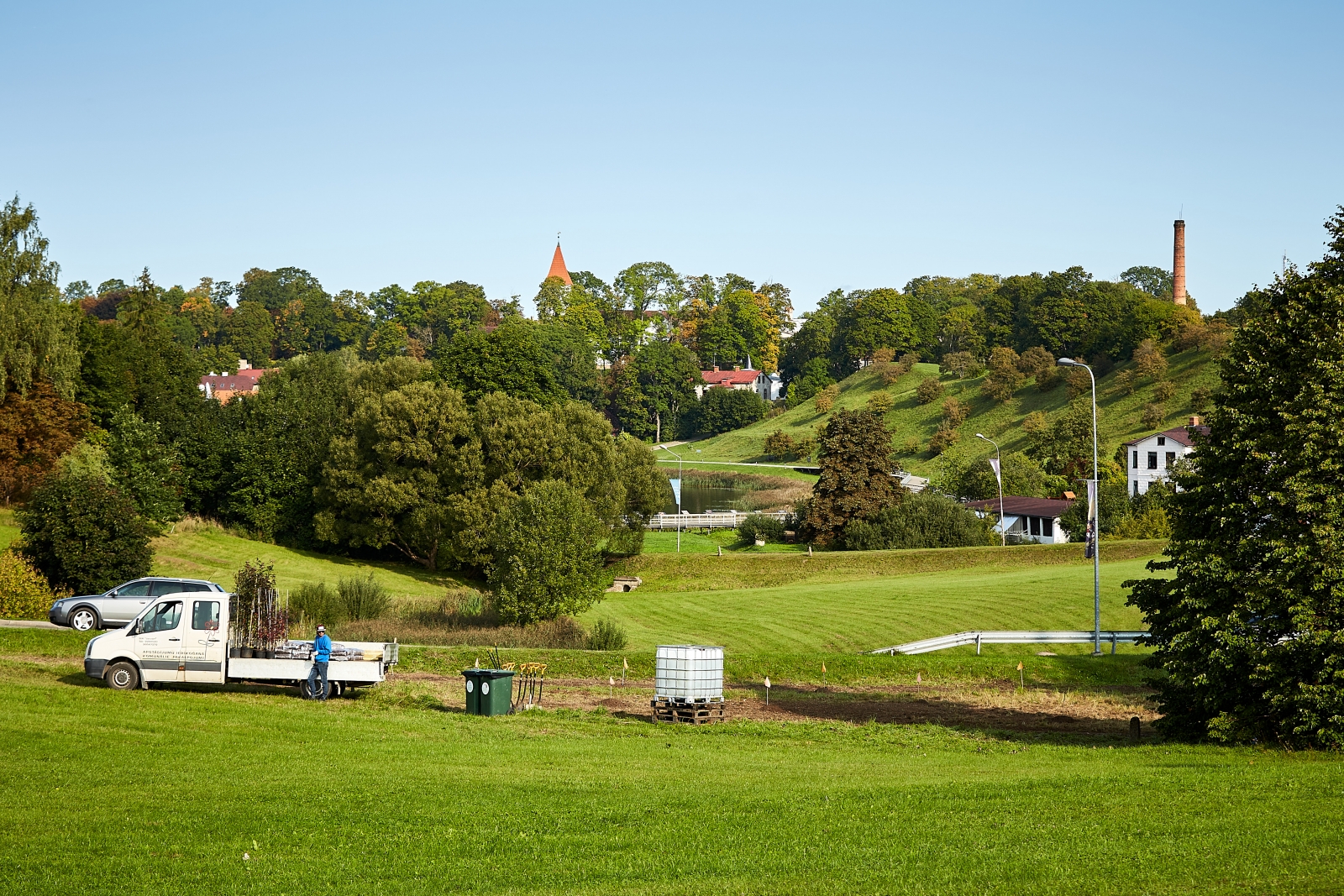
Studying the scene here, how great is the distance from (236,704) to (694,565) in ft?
98.7

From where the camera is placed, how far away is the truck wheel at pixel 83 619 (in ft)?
90.9

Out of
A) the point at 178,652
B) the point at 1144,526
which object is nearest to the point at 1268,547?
the point at 178,652

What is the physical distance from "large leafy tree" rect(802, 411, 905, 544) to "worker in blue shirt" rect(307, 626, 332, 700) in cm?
4212

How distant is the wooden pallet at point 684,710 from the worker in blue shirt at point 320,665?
6.11m

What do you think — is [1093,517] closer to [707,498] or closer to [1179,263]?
[707,498]

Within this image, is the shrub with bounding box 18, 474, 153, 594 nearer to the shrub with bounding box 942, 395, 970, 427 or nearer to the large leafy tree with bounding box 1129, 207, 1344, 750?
the large leafy tree with bounding box 1129, 207, 1344, 750

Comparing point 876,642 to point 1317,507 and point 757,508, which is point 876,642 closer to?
point 1317,507

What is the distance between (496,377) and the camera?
64.5 metres

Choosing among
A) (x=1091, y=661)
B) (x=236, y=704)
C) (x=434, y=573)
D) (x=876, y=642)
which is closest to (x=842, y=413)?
(x=434, y=573)

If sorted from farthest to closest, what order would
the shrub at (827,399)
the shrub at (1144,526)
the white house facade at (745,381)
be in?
the white house facade at (745,381) → the shrub at (827,399) → the shrub at (1144,526)

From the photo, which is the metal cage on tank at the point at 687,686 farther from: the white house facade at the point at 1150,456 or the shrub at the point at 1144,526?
the white house facade at the point at 1150,456

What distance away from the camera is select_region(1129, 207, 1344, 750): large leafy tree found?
1730 cm

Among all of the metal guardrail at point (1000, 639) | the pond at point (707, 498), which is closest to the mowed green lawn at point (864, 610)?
the metal guardrail at point (1000, 639)

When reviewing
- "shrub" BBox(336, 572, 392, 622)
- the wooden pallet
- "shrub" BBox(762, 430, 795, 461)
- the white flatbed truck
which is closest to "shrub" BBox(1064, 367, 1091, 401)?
"shrub" BBox(762, 430, 795, 461)
